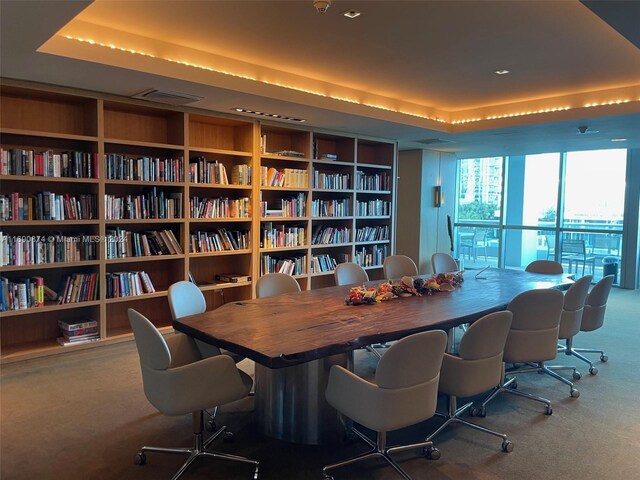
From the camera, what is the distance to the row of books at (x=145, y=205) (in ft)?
16.0

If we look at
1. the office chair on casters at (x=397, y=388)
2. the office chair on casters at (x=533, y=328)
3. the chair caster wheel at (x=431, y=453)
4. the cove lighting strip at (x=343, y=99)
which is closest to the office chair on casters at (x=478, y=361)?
the chair caster wheel at (x=431, y=453)

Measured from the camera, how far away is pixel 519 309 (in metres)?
3.49

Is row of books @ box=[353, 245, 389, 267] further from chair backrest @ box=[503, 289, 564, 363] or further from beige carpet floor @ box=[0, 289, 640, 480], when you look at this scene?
chair backrest @ box=[503, 289, 564, 363]

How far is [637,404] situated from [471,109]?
172 inches

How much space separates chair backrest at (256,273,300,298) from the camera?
13.8ft

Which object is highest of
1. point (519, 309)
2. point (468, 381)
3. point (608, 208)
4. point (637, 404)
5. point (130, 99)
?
point (130, 99)

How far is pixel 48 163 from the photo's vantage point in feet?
14.7

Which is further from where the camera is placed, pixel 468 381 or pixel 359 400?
pixel 468 381

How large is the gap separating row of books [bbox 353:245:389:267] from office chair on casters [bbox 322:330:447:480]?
193 inches

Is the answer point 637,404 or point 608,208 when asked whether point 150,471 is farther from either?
point 608,208

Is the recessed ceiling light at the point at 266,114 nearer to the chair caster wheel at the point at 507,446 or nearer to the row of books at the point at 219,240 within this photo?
the row of books at the point at 219,240

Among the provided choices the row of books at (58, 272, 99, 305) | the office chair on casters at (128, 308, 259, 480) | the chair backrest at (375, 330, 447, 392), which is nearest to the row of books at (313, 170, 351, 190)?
the row of books at (58, 272, 99, 305)

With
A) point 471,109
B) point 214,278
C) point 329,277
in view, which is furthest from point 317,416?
point 471,109

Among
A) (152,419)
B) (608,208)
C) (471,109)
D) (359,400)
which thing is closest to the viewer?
(359,400)
